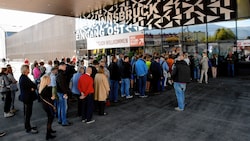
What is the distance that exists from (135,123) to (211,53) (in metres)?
9.94

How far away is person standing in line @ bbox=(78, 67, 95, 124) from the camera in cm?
466

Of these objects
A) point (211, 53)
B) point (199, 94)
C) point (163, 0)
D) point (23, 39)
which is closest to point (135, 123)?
point (199, 94)

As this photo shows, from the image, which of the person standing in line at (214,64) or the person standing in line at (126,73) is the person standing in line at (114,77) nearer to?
the person standing in line at (126,73)

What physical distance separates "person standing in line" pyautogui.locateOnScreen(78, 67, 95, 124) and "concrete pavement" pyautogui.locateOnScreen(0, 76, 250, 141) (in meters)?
0.22

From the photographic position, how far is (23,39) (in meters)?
50.8

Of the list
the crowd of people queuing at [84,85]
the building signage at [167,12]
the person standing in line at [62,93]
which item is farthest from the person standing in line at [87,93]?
the building signage at [167,12]

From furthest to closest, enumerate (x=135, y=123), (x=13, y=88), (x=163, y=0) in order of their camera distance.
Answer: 1. (x=163, y=0)
2. (x=13, y=88)
3. (x=135, y=123)

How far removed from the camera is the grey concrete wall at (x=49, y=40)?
87.9 feet

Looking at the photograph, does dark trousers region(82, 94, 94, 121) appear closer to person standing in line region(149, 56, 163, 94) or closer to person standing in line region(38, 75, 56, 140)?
person standing in line region(38, 75, 56, 140)

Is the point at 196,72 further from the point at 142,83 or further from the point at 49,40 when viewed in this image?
the point at 49,40

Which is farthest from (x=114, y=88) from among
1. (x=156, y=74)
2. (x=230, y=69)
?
(x=230, y=69)

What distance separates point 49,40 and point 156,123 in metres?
33.6

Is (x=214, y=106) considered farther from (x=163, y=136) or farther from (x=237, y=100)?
(x=163, y=136)

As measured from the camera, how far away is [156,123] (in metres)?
4.65
